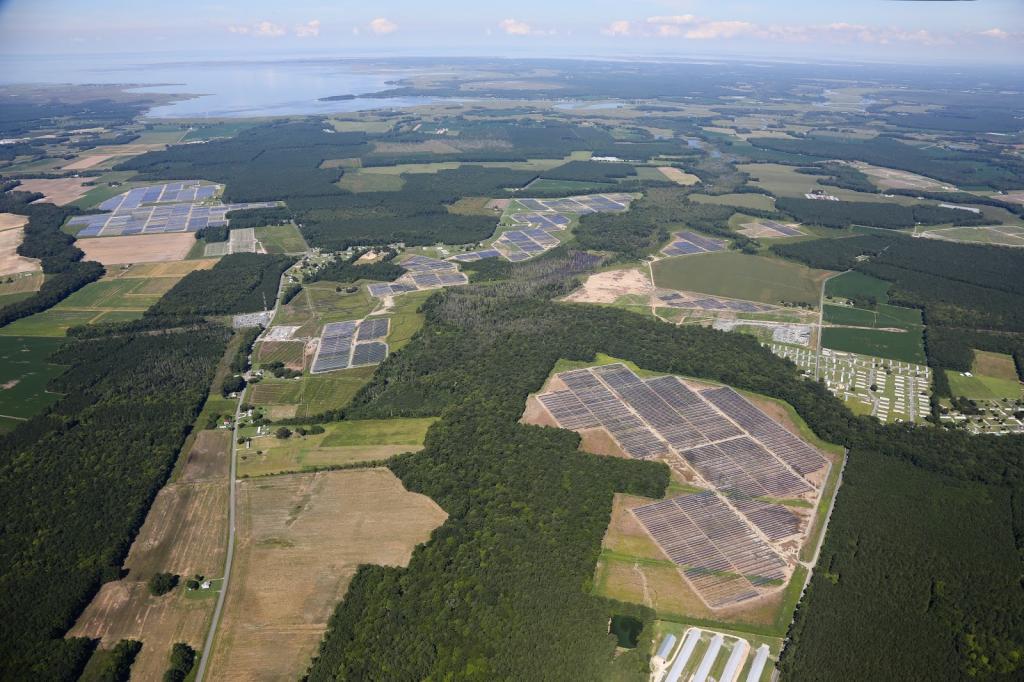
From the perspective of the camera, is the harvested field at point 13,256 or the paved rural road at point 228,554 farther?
the harvested field at point 13,256

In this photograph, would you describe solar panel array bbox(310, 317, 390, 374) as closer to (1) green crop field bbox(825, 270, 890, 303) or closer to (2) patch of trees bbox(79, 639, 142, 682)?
(2) patch of trees bbox(79, 639, 142, 682)

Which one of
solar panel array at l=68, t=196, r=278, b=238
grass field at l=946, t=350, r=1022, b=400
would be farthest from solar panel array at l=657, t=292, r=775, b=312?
solar panel array at l=68, t=196, r=278, b=238

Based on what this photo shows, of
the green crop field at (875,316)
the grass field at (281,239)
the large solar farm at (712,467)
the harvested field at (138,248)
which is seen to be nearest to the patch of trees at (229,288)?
the grass field at (281,239)

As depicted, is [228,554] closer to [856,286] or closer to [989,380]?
[989,380]

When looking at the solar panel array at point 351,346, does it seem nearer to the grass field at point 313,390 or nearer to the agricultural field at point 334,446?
the grass field at point 313,390

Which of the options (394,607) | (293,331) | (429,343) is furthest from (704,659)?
(293,331)

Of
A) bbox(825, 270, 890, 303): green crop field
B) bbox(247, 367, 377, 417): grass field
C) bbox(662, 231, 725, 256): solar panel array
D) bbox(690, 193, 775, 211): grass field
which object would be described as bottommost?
bbox(247, 367, 377, 417): grass field
